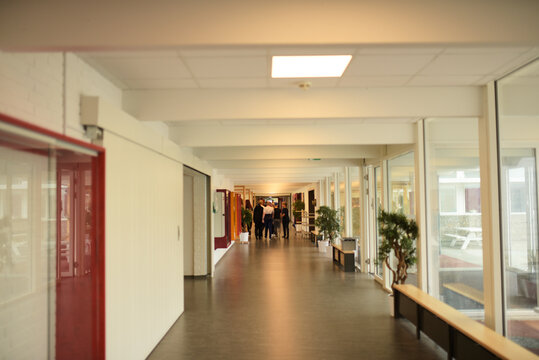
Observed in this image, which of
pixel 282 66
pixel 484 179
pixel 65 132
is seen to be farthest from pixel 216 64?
pixel 484 179

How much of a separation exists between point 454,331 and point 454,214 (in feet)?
5.75

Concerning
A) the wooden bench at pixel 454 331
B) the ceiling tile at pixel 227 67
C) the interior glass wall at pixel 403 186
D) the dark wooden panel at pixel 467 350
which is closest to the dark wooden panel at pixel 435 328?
the wooden bench at pixel 454 331

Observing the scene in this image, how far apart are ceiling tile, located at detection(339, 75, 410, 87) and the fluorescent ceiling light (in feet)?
0.79

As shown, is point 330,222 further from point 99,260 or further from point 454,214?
point 99,260

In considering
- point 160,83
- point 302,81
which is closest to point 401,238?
point 302,81

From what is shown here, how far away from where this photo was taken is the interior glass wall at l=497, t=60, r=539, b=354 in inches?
158

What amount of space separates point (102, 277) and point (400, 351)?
136 inches

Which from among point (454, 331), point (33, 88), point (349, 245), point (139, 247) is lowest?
point (454, 331)

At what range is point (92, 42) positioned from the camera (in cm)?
233

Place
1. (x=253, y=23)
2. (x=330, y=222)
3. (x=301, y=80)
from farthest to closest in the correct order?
(x=330, y=222)
(x=301, y=80)
(x=253, y=23)

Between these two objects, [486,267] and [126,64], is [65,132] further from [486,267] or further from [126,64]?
[486,267]

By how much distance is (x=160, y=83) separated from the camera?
4180mm

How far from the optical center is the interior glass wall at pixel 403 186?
687 cm

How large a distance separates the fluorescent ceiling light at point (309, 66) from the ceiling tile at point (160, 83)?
0.92 m
